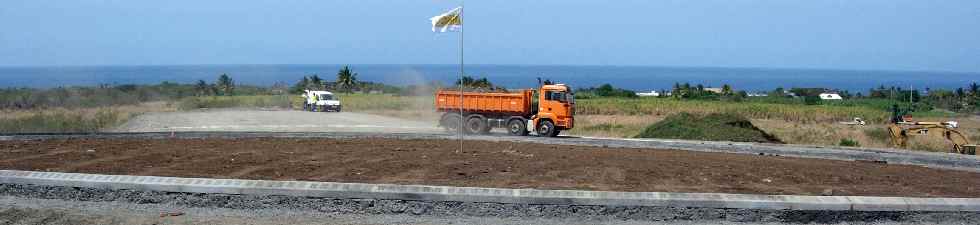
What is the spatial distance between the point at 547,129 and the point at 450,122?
4.07 metres

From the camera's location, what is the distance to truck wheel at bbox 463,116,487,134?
111 ft

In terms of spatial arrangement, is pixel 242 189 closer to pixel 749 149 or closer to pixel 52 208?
pixel 52 208

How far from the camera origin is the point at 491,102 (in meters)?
33.8

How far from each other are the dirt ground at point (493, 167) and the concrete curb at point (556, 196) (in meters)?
1.29

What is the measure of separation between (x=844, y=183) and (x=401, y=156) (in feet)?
27.9

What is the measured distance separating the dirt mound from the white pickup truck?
23.6 meters

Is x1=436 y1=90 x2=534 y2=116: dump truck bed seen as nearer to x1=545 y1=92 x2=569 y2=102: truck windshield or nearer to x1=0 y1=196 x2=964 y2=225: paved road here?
x1=545 y1=92 x2=569 y2=102: truck windshield

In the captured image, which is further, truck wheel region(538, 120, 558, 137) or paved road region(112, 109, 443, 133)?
paved road region(112, 109, 443, 133)

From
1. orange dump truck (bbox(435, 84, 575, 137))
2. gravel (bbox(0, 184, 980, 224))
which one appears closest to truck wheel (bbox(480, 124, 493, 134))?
orange dump truck (bbox(435, 84, 575, 137))

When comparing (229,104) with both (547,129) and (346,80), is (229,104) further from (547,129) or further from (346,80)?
(547,129)

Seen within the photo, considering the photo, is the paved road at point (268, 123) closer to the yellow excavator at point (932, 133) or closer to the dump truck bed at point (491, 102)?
the dump truck bed at point (491, 102)

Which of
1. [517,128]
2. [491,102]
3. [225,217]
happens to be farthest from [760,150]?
[225,217]

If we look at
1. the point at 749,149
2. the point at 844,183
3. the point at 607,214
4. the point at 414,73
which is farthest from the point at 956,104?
the point at 607,214

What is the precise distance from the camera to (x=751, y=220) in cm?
1211
